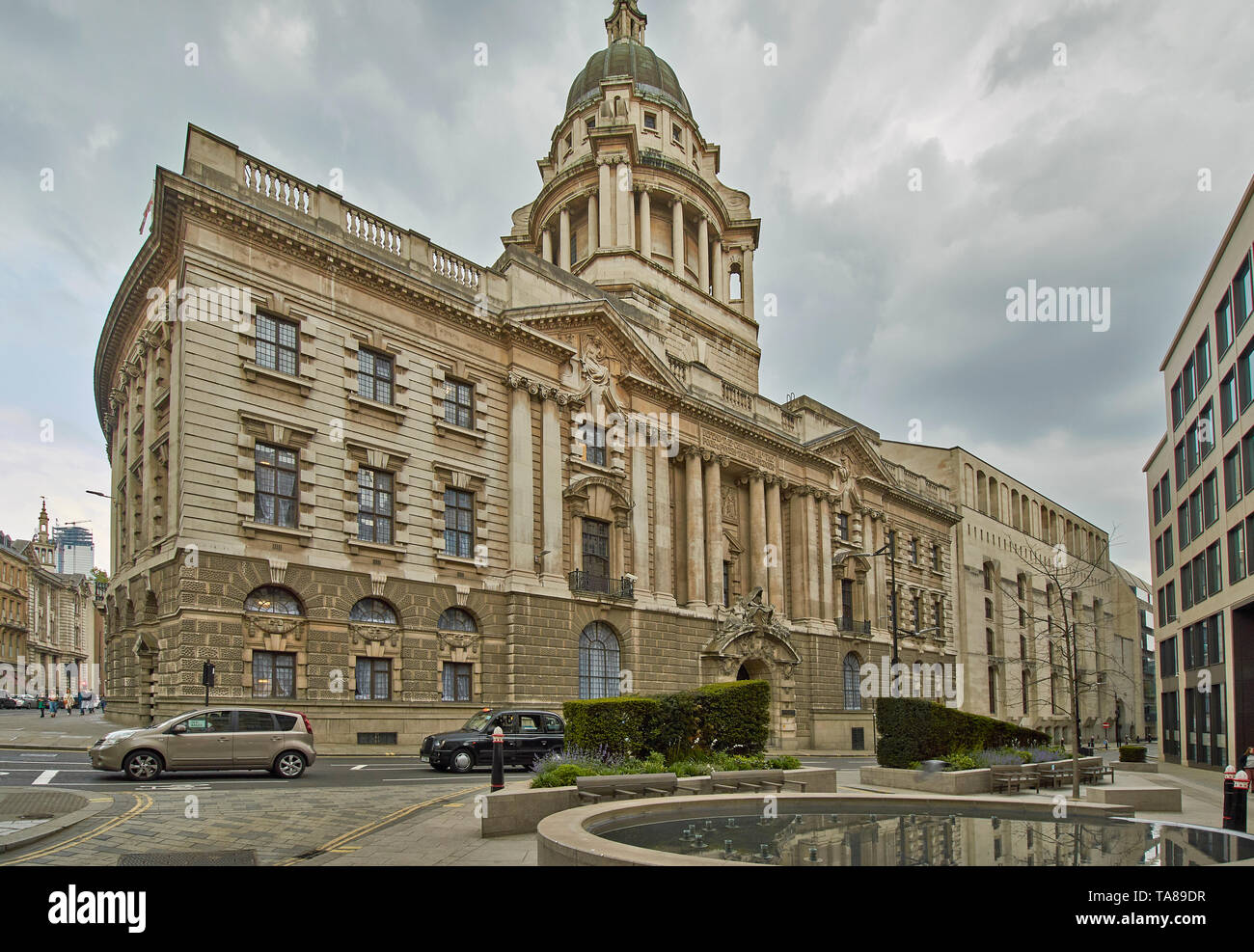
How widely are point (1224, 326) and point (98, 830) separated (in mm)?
37785

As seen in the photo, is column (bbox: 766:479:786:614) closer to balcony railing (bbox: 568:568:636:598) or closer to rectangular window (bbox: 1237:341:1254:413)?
balcony railing (bbox: 568:568:636:598)

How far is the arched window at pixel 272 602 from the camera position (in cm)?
2759

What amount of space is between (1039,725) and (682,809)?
6827 centimetres

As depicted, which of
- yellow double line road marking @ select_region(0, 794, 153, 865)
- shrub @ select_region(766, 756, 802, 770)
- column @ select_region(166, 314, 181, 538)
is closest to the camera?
yellow double line road marking @ select_region(0, 794, 153, 865)

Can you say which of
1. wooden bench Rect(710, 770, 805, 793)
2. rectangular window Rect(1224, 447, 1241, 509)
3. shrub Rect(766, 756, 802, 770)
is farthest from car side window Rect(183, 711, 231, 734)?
rectangular window Rect(1224, 447, 1241, 509)

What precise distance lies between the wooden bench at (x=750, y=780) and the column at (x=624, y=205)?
4032 cm

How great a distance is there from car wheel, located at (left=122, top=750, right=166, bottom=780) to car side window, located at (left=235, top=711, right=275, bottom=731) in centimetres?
171

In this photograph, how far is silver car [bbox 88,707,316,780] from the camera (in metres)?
19.6

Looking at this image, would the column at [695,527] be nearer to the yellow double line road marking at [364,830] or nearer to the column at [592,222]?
the column at [592,222]

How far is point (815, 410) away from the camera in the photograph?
178 feet

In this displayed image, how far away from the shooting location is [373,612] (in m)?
30.8

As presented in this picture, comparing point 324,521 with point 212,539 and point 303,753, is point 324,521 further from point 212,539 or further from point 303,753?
point 303,753

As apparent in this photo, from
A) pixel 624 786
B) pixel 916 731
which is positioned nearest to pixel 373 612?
pixel 916 731

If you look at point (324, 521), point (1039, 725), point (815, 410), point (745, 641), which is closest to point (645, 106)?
point (815, 410)
